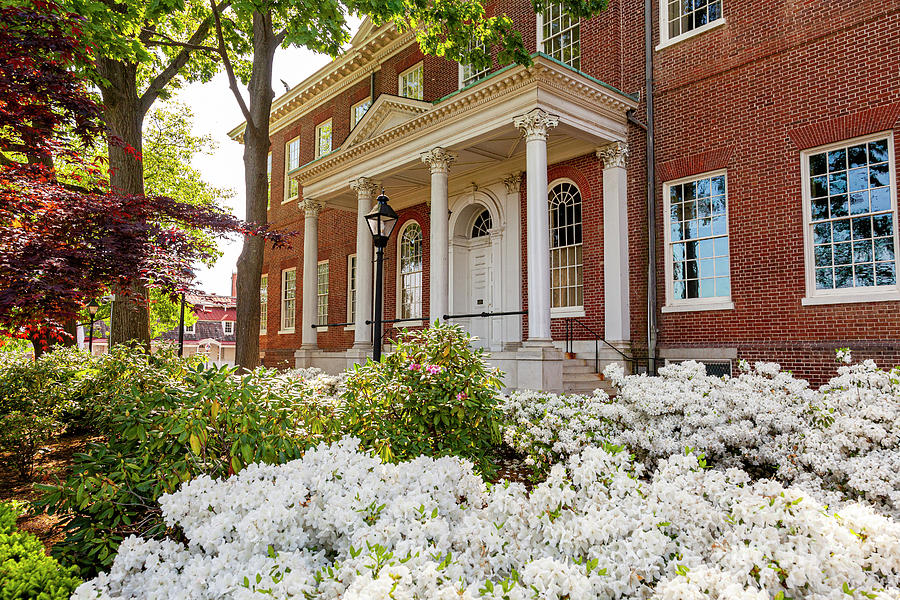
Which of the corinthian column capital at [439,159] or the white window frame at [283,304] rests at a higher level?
the corinthian column capital at [439,159]

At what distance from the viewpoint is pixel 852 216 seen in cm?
932

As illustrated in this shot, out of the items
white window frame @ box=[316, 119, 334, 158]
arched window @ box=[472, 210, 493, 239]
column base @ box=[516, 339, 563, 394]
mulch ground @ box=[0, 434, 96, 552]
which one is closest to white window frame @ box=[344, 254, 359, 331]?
white window frame @ box=[316, 119, 334, 158]

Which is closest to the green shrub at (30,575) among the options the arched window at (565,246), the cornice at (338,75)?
the arched window at (565,246)

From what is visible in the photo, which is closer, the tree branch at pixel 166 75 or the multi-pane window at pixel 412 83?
the tree branch at pixel 166 75

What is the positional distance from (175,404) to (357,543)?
225 cm

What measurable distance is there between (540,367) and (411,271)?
→ 850 centimetres

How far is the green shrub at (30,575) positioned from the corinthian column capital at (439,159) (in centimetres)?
1093

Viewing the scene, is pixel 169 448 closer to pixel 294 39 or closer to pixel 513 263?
pixel 294 39

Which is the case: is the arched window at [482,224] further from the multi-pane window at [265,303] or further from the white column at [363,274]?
the multi-pane window at [265,303]

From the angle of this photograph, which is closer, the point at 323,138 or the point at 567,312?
the point at 567,312

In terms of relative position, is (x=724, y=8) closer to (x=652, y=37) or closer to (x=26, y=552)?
(x=652, y=37)

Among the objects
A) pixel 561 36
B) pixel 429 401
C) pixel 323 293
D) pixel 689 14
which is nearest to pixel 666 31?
pixel 689 14

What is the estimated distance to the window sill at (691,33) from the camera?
36.3 feet

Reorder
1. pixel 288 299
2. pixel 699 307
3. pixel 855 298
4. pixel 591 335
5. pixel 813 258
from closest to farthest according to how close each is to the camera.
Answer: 1. pixel 855 298
2. pixel 813 258
3. pixel 699 307
4. pixel 591 335
5. pixel 288 299
